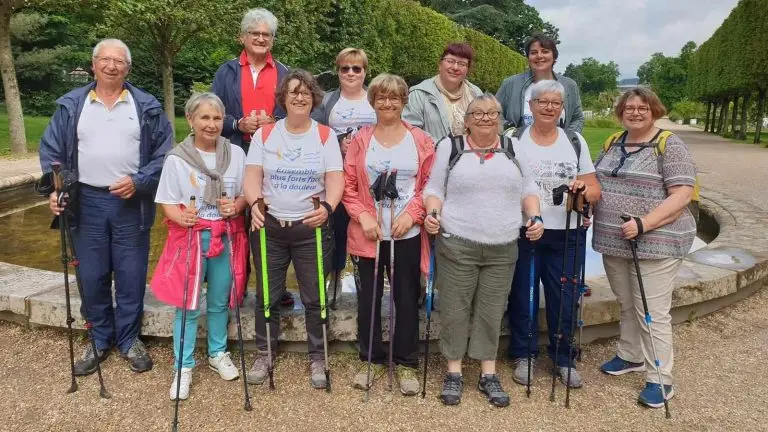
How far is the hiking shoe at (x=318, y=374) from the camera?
368 cm

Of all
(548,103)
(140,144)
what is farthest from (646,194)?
(140,144)

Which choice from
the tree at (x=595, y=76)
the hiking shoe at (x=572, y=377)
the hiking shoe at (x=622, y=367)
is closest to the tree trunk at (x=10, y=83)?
the hiking shoe at (x=572, y=377)

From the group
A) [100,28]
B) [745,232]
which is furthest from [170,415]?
[100,28]

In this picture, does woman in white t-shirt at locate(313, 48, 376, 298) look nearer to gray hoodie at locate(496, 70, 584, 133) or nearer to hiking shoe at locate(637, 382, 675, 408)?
gray hoodie at locate(496, 70, 584, 133)

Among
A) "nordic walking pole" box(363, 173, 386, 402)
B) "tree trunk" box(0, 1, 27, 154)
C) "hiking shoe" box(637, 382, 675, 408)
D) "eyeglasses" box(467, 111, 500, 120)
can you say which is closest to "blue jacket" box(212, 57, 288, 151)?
"nordic walking pole" box(363, 173, 386, 402)

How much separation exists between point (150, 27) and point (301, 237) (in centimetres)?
1628

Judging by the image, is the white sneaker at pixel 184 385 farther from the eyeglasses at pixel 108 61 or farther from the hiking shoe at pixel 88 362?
the eyeglasses at pixel 108 61

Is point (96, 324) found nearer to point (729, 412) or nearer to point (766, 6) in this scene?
point (729, 412)

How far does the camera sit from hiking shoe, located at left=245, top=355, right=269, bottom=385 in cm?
370

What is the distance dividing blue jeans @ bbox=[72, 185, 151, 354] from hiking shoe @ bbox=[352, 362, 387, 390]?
159 centimetres

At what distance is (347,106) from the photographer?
3.98m

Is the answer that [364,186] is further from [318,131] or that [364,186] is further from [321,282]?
[321,282]

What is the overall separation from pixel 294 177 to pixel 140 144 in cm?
109

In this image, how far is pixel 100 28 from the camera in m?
15.2
